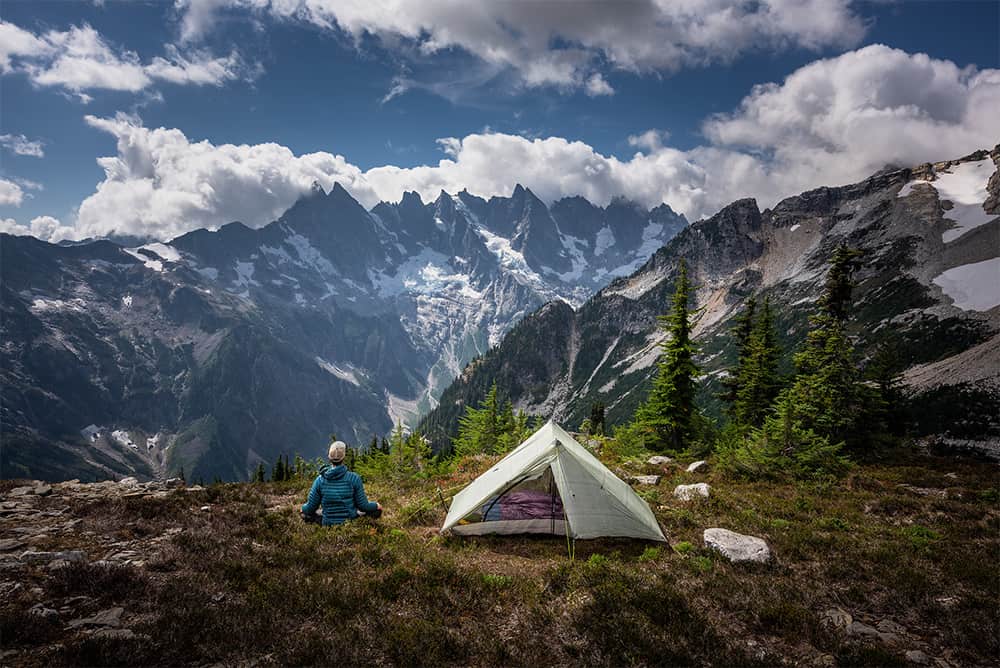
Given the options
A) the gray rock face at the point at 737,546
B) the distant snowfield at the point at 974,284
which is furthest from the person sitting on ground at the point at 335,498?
the distant snowfield at the point at 974,284

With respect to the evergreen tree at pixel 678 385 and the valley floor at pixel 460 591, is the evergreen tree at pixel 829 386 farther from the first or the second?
the valley floor at pixel 460 591

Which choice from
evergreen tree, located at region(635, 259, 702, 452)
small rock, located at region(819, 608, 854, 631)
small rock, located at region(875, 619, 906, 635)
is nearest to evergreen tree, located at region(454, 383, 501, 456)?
evergreen tree, located at region(635, 259, 702, 452)

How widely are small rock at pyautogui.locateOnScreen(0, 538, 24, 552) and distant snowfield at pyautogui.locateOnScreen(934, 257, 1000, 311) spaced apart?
715 ft

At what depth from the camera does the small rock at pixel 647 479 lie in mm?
19641

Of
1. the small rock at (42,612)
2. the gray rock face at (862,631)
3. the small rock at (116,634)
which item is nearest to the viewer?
the small rock at (116,634)

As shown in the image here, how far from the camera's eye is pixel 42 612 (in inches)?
279

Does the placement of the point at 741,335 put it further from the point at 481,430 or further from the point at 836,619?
the point at 836,619

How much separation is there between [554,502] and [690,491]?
7.35 m

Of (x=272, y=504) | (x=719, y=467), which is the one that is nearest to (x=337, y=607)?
(x=272, y=504)

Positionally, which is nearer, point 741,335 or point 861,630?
point 861,630

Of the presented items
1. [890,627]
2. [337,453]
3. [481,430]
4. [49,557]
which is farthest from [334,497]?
[481,430]

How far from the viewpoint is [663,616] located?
8.45 meters

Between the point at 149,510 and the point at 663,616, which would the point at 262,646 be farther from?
the point at 149,510

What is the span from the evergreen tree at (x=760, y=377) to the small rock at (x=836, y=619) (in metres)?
31.5
